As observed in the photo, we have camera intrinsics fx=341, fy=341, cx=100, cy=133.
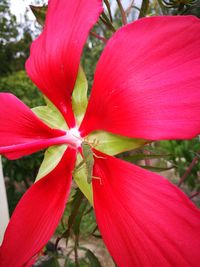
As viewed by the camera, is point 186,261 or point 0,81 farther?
point 0,81

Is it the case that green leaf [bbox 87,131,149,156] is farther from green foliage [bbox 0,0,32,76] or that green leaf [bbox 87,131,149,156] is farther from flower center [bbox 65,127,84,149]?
green foliage [bbox 0,0,32,76]

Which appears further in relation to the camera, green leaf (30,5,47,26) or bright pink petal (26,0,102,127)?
green leaf (30,5,47,26)

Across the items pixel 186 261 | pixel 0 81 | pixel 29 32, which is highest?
pixel 29 32

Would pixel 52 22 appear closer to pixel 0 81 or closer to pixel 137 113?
pixel 137 113

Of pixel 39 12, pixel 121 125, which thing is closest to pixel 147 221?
pixel 121 125

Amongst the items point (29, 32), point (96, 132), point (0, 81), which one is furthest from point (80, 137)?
point (29, 32)

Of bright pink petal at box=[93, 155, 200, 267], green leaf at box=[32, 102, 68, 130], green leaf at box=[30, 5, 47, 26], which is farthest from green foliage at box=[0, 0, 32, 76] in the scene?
bright pink petal at box=[93, 155, 200, 267]

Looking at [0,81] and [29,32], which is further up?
[29,32]
